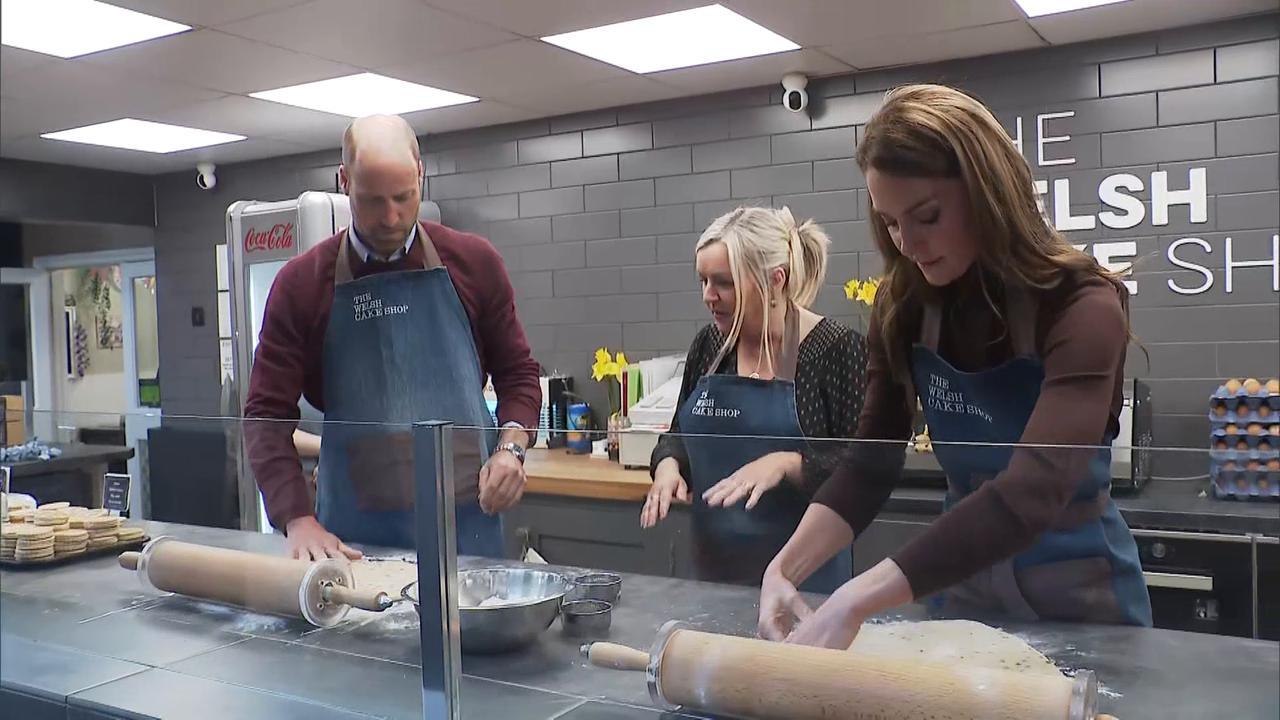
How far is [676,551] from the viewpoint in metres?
1.04

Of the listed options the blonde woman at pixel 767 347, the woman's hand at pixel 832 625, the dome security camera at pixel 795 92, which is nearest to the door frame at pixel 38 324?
the dome security camera at pixel 795 92

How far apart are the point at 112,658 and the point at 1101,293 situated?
1.27m

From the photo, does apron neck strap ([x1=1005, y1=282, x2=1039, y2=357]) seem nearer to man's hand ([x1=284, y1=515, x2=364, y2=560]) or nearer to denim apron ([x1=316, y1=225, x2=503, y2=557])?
man's hand ([x1=284, y1=515, x2=364, y2=560])

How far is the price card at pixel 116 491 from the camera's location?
160 cm

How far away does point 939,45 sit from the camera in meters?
3.41

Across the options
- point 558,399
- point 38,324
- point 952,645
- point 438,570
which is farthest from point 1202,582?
point 38,324

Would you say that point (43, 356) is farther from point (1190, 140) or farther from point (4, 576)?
point (1190, 140)

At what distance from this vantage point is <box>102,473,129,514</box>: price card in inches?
63.2

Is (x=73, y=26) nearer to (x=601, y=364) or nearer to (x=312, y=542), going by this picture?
(x=601, y=364)

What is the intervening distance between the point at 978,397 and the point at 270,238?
3694 millimetres

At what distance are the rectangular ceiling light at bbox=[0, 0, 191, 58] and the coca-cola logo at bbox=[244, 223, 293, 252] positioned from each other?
1.18 metres

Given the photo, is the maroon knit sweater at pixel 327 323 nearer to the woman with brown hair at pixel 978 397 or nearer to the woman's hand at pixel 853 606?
the woman with brown hair at pixel 978 397

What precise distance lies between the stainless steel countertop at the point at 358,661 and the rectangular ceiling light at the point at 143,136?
3.44m

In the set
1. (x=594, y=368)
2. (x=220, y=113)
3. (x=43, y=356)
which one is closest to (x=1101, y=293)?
(x=594, y=368)
